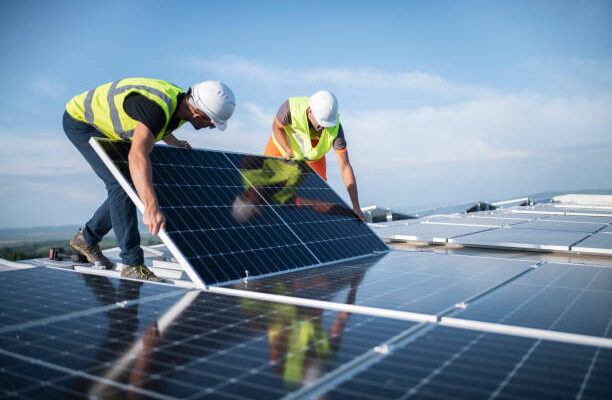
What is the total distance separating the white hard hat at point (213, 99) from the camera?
491 centimetres

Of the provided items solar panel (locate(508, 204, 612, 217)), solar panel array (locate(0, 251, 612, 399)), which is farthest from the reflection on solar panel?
solar panel (locate(508, 204, 612, 217))

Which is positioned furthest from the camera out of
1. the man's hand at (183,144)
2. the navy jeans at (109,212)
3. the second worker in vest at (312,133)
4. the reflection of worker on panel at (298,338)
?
the second worker in vest at (312,133)

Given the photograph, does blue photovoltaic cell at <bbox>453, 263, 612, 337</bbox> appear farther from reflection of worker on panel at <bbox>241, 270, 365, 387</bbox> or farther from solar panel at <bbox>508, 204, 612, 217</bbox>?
solar panel at <bbox>508, 204, 612, 217</bbox>

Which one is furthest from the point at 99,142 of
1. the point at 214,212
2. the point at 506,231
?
the point at 506,231

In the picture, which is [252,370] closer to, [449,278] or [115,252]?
[449,278]

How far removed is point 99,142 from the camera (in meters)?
4.74

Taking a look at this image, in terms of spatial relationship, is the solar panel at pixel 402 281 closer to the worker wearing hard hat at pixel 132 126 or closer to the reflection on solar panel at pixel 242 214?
the reflection on solar panel at pixel 242 214

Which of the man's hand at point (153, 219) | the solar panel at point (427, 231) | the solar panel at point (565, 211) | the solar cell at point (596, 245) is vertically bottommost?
the solar cell at point (596, 245)

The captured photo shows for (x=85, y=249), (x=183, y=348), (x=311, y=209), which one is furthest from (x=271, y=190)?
(x=183, y=348)

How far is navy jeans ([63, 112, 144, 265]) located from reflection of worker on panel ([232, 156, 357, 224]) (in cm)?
99

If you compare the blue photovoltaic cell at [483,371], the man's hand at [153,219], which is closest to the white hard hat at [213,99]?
the man's hand at [153,219]

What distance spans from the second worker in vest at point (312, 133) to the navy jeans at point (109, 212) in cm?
253

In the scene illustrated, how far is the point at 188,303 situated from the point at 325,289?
108 cm

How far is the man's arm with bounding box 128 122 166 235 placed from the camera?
4.40 m
